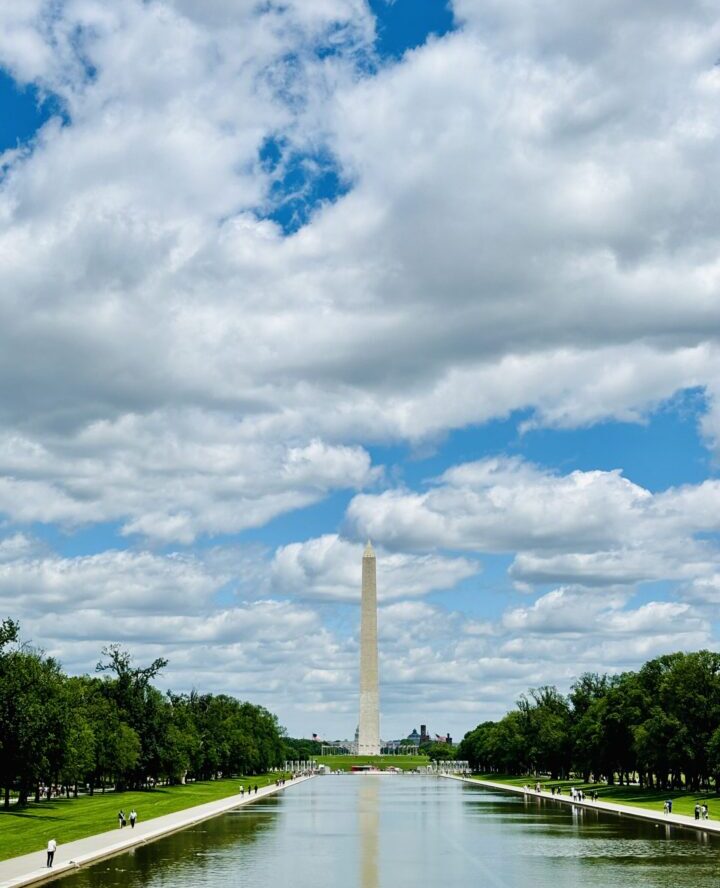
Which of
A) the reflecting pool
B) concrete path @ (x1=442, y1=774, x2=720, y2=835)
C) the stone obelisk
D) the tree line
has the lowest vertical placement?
the reflecting pool

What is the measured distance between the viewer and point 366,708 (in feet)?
550

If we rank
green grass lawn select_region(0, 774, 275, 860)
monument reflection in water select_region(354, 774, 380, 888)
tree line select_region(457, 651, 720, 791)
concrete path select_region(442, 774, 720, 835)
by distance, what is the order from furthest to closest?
tree line select_region(457, 651, 720, 791) < concrete path select_region(442, 774, 720, 835) < green grass lawn select_region(0, 774, 275, 860) < monument reflection in water select_region(354, 774, 380, 888)

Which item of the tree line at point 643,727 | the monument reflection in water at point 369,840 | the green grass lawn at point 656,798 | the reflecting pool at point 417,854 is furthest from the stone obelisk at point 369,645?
the reflecting pool at point 417,854

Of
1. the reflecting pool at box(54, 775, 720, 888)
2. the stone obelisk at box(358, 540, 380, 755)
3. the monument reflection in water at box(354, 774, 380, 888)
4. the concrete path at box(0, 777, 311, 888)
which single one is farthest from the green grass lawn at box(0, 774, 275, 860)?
the stone obelisk at box(358, 540, 380, 755)

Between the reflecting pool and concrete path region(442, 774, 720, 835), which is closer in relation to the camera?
the reflecting pool

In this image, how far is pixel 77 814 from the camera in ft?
207

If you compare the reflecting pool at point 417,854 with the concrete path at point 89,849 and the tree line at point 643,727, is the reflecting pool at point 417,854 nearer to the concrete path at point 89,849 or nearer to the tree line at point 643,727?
the concrete path at point 89,849

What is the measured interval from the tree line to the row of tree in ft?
112

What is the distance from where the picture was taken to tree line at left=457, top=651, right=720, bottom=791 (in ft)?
275

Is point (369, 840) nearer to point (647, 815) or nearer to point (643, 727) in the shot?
point (647, 815)

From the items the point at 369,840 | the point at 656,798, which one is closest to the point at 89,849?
the point at 369,840

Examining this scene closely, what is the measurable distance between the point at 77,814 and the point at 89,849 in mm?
22516

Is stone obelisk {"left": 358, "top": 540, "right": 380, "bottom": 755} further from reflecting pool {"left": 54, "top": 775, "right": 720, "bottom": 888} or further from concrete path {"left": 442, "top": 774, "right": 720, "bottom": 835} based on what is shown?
reflecting pool {"left": 54, "top": 775, "right": 720, "bottom": 888}

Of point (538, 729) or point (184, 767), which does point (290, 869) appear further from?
point (538, 729)
